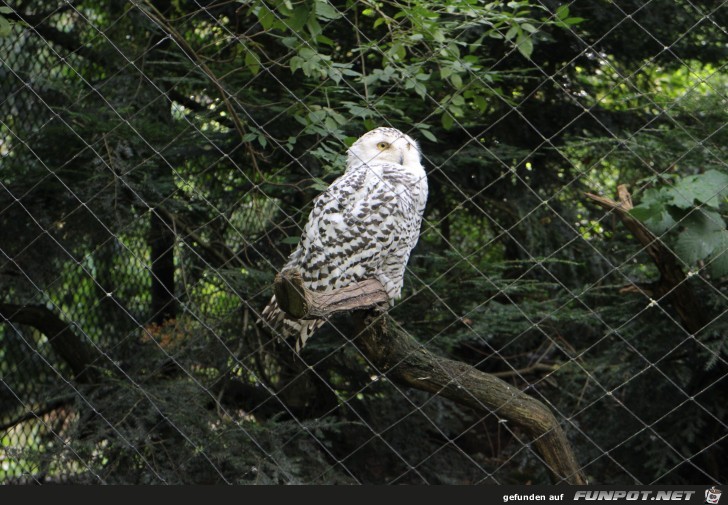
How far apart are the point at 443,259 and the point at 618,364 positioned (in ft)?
2.33

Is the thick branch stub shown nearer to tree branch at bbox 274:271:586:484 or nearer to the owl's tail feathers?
tree branch at bbox 274:271:586:484

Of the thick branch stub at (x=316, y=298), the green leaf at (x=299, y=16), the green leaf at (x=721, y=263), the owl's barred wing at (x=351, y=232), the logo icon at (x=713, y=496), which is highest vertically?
the green leaf at (x=299, y=16)

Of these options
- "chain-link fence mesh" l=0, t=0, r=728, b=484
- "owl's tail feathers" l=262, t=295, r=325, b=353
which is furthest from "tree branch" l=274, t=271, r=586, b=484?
"chain-link fence mesh" l=0, t=0, r=728, b=484

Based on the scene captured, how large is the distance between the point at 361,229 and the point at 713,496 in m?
1.34

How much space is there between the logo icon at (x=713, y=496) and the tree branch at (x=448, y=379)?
28cm

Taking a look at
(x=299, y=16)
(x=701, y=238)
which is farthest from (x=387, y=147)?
(x=701, y=238)

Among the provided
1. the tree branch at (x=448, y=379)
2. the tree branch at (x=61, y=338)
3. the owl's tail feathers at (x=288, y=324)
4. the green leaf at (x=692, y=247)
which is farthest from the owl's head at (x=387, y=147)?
the tree branch at (x=61, y=338)

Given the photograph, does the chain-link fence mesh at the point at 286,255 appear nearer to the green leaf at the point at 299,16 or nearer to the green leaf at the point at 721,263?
the green leaf at the point at 721,263

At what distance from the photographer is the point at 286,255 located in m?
3.04

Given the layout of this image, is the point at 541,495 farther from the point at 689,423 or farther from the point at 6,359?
the point at 6,359

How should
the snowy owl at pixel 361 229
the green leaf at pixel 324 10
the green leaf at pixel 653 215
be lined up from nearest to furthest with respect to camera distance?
the green leaf at pixel 324 10
the green leaf at pixel 653 215
the snowy owl at pixel 361 229

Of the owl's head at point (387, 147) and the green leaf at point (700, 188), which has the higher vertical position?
the green leaf at point (700, 188)

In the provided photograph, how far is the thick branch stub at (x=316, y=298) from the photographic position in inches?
62.5

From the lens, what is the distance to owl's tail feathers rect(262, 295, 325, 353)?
2455 millimetres
